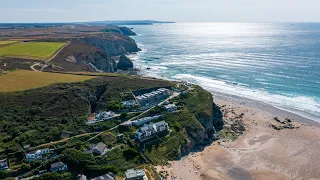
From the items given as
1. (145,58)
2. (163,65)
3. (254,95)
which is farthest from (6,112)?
(145,58)

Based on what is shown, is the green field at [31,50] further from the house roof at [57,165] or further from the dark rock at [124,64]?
the house roof at [57,165]

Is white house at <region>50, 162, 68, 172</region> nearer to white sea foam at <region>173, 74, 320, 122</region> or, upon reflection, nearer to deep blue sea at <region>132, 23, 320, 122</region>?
white sea foam at <region>173, 74, 320, 122</region>

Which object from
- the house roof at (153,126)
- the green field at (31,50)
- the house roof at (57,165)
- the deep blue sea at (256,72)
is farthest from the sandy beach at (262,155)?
the green field at (31,50)

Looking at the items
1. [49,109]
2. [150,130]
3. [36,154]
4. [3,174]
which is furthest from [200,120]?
[3,174]

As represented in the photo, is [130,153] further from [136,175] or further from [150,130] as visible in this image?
[150,130]

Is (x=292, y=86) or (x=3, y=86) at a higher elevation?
(x=3, y=86)

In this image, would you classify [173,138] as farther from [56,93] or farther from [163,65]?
[163,65]

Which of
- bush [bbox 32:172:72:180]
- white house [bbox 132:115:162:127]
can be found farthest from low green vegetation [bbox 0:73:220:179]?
white house [bbox 132:115:162:127]
